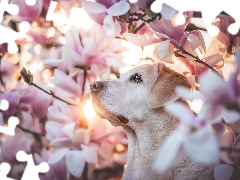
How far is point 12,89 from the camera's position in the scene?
693mm

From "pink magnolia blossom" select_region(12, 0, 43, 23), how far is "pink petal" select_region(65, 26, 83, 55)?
0.35 ft

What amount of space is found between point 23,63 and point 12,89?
59 mm

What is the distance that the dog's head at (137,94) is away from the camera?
48cm

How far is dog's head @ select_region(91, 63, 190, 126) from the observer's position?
48cm

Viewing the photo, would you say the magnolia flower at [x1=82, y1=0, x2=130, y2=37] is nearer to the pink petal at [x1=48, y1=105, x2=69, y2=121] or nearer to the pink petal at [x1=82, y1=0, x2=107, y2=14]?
the pink petal at [x1=82, y1=0, x2=107, y2=14]

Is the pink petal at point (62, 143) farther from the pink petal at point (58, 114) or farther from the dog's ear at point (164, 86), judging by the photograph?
the dog's ear at point (164, 86)

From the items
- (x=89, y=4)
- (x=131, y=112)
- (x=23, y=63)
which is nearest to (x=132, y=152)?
(x=131, y=112)

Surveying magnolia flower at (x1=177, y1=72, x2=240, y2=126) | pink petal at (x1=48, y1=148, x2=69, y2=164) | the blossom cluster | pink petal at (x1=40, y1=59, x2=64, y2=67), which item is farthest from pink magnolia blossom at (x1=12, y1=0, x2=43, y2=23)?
magnolia flower at (x1=177, y1=72, x2=240, y2=126)

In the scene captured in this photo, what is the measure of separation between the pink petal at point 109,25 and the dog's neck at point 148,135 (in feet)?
0.32

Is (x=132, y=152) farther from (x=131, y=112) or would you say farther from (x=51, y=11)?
(x=51, y=11)

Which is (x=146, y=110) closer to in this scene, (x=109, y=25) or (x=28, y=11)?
(x=109, y=25)

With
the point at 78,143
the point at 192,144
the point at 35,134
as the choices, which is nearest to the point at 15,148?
the point at 35,134

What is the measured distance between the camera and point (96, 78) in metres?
0.64

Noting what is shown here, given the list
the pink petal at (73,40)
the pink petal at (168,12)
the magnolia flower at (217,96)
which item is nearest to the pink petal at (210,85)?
the magnolia flower at (217,96)
